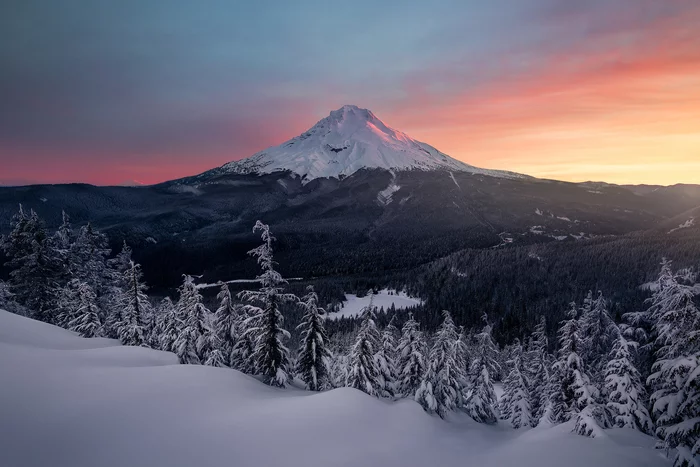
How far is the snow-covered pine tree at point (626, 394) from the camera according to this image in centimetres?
1469

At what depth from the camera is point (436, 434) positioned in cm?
1428

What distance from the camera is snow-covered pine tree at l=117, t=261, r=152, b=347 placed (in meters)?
26.0

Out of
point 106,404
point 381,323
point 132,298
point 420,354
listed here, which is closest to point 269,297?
point 106,404

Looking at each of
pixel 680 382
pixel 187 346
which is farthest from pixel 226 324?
pixel 680 382

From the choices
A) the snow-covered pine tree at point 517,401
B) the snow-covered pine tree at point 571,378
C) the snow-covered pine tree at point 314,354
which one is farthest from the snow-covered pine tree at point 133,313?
the snow-covered pine tree at point 517,401

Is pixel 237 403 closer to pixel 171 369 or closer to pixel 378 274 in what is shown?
pixel 171 369

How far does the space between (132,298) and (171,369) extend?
18.5m

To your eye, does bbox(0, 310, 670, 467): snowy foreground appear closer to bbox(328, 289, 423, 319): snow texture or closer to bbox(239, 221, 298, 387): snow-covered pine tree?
bbox(239, 221, 298, 387): snow-covered pine tree

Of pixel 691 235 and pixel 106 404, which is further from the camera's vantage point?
pixel 691 235

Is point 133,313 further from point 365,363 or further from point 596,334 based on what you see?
point 596,334

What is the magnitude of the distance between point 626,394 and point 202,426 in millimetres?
17411

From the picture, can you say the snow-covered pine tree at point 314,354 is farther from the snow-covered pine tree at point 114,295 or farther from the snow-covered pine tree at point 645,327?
the snow-covered pine tree at point 114,295

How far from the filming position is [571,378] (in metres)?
17.9

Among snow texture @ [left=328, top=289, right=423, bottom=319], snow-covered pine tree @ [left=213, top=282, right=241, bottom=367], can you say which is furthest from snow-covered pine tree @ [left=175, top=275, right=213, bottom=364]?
snow texture @ [left=328, top=289, right=423, bottom=319]
